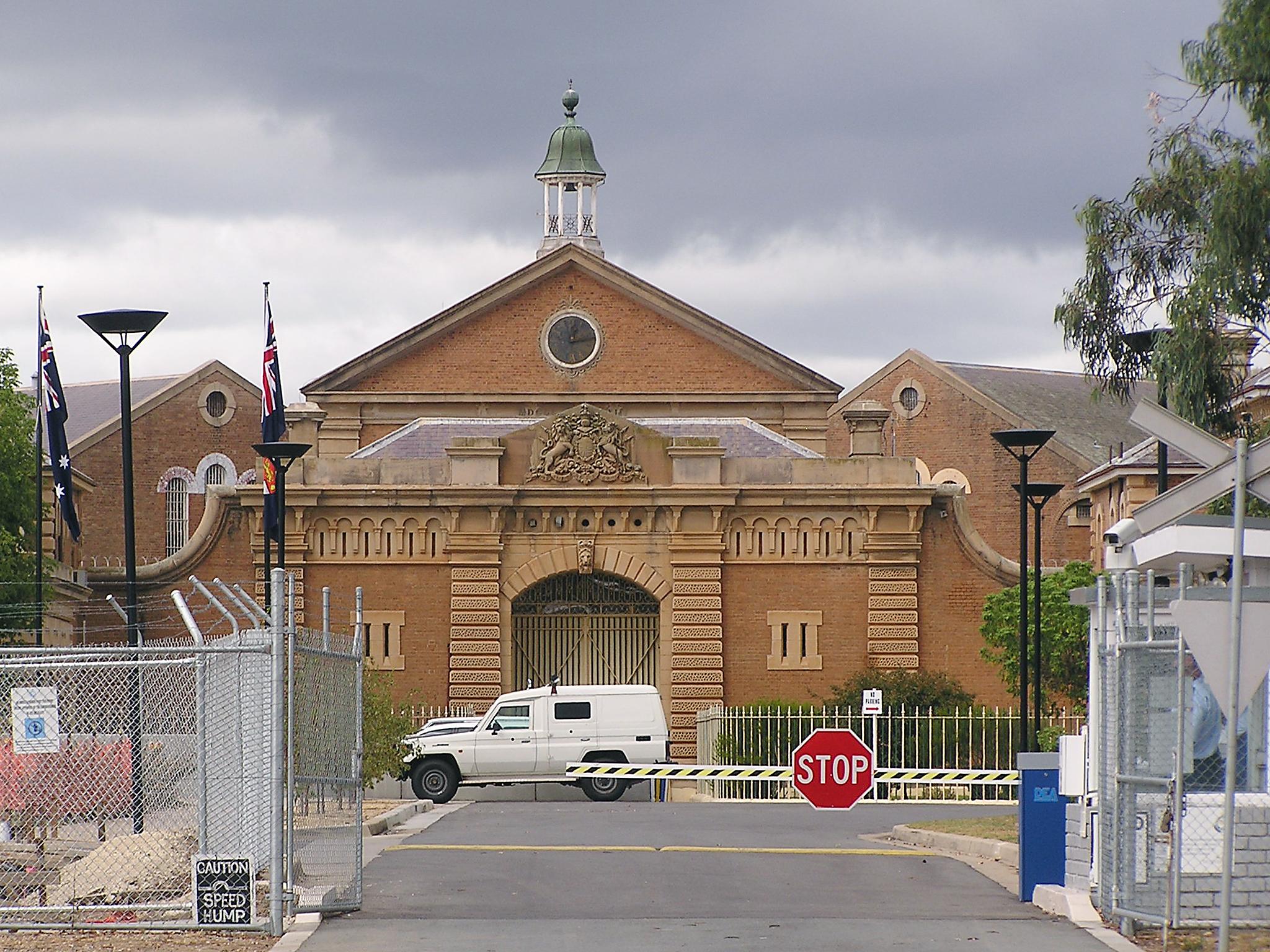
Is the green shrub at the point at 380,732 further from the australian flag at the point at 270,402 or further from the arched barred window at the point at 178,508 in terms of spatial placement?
the arched barred window at the point at 178,508

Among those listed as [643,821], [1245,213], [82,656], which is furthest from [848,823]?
[82,656]

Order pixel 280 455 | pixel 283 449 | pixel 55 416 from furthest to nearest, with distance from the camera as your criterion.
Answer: pixel 55 416, pixel 280 455, pixel 283 449

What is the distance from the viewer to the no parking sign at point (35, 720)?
43.9 ft

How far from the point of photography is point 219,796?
548 inches

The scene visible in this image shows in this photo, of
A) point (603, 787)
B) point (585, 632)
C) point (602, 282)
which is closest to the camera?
point (603, 787)

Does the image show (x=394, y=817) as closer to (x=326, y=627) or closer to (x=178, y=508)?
(x=326, y=627)

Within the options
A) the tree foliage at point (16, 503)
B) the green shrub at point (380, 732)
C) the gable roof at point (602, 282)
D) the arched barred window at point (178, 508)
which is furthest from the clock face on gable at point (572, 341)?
the arched barred window at point (178, 508)

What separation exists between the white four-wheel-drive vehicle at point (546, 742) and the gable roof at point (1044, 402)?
28783 millimetres

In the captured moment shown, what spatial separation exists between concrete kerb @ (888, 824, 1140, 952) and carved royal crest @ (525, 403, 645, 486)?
16046 millimetres

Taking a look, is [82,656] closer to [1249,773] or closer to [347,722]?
[347,722]

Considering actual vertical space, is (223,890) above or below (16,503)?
below

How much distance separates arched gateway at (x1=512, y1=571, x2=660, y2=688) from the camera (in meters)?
39.8

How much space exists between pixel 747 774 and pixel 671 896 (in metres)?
11.6

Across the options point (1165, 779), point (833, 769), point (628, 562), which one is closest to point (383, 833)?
point (833, 769)
